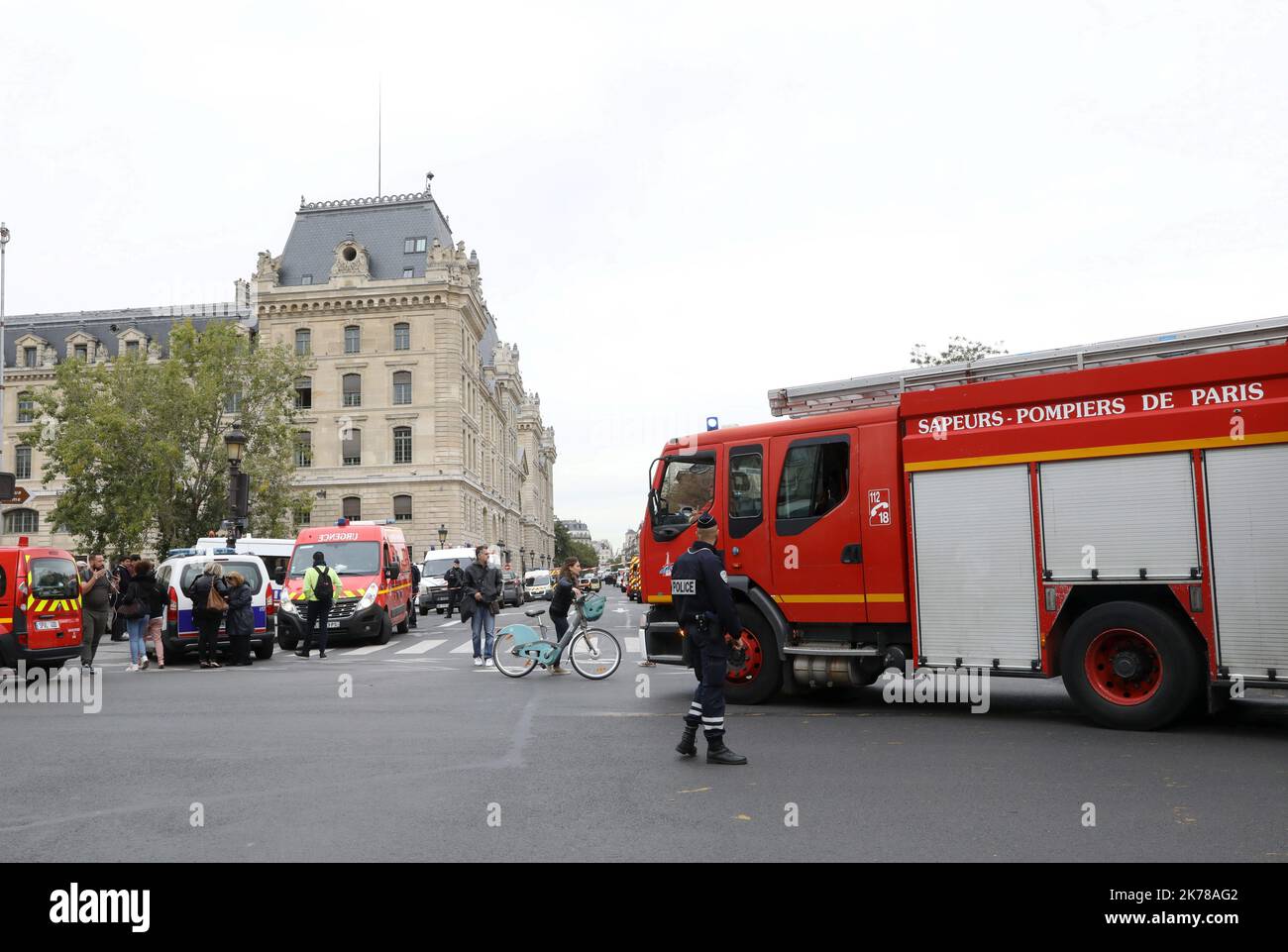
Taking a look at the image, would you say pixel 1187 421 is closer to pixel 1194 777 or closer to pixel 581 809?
pixel 1194 777

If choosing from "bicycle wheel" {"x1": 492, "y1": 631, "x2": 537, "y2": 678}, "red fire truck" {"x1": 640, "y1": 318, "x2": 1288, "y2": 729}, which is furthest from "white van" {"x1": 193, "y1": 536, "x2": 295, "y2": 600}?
"red fire truck" {"x1": 640, "y1": 318, "x2": 1288, "y2": 729}

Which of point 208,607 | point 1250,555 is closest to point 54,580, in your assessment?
point 208,607

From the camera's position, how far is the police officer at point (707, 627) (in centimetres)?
802

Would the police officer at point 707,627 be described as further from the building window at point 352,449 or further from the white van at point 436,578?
the building window at point 352,449

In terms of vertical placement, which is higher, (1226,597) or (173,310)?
(173,310)

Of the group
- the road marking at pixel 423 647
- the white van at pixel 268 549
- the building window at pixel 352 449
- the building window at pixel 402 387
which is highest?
the building window at pixel 402 387

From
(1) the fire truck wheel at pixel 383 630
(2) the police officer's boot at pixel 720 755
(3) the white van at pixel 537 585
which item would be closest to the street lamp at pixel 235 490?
(1) the fire truck wheel at pixel 383 630

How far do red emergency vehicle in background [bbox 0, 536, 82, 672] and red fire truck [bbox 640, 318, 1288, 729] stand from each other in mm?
7920

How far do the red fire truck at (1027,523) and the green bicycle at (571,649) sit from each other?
2430 mm
